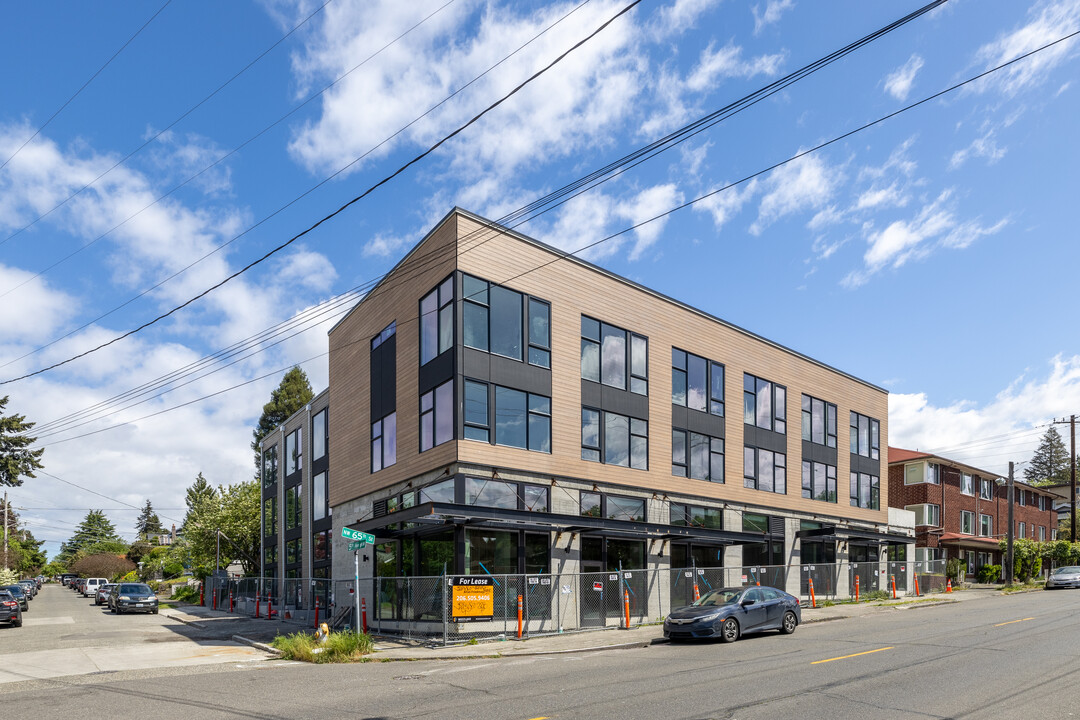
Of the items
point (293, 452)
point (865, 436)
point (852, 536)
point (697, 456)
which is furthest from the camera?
point (293, 452)

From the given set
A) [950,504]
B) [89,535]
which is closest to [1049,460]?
[950,504]

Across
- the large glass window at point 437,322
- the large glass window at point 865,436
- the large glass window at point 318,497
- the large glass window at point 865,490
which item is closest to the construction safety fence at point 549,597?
the large glass window at point 865,490

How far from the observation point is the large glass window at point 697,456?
102 ft

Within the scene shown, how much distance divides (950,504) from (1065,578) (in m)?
12.2

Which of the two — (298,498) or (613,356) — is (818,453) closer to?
(613,356)

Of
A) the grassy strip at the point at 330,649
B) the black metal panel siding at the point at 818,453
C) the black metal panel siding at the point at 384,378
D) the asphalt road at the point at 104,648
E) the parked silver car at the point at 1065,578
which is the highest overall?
the black metal panel siding at the point at 384,378

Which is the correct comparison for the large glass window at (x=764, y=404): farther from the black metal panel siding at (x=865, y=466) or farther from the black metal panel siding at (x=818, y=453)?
the black metal panel siding at (x=865, y=466)

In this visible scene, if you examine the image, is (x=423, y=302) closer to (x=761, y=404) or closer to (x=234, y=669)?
(x=234, y=669)

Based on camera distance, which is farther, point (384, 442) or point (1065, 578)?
point (1065, 578)

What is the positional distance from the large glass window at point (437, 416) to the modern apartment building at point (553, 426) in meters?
0.07

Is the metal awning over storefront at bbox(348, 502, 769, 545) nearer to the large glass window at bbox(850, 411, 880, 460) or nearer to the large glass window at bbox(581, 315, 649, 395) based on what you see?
the large glass window at bbox(581, 315, 649, 395)

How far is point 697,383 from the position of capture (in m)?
32.7

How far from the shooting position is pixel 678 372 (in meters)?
31.8

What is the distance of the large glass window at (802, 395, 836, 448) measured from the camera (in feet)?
127
